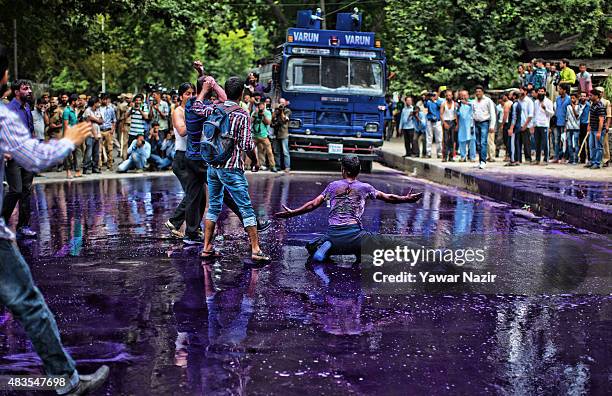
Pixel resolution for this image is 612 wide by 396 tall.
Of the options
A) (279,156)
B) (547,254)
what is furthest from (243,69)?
(547,254)

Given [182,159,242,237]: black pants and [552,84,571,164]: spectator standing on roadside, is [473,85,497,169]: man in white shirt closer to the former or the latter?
[552,84,571,164]: spectator standing on roadside

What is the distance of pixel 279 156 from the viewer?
73.8 ft

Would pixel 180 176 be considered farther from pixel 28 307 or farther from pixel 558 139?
pixel 558 139

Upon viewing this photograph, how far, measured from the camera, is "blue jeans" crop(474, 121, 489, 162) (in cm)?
2170

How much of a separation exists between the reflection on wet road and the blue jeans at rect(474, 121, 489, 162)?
36.8ft

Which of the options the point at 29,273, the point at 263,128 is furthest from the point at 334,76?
the point at 29,273

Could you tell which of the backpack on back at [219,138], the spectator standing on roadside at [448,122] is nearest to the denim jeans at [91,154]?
the spectator standing on roadside at [448,122]

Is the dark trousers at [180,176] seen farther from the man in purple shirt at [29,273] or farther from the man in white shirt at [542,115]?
the man in white shirt at [542,115]

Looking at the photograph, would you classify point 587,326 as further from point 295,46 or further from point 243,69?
point 243,69

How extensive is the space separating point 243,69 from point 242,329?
93.5 metres

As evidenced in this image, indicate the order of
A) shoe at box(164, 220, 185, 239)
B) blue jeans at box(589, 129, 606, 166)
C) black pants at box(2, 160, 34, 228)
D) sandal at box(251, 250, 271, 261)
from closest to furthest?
sandal at box(251, 250, 271, 261) < black pants at box(2, 160, 34, 228) < shoe at box(164, 220, 185, 239) < blue jeans at box(589, 129, 606, 166)

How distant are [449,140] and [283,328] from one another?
1808 cm

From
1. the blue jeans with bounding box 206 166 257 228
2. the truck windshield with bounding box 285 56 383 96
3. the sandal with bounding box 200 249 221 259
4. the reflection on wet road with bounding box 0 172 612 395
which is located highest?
the truck windshield with bounding box 285 56 383 96

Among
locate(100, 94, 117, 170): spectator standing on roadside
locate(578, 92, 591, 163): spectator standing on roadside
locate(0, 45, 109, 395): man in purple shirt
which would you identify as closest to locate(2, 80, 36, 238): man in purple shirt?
locate(0, 45, 109, 395): man in purple shirt
